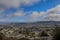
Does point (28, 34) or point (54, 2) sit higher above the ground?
point (54, 2)

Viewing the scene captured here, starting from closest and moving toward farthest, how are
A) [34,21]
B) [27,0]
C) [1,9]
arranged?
[34,21]
[27,0]
[1,9]

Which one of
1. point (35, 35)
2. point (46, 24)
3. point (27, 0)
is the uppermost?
point (27, 0)

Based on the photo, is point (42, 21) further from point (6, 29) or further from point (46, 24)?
point (6, 29)

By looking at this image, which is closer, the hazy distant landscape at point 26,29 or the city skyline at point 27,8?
the hazy distant landscape at point 26,29

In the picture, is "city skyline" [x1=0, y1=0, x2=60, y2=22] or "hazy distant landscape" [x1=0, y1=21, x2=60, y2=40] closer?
"hazy distant landscape" [x1=0, y1=21, x2=60, y2=40]

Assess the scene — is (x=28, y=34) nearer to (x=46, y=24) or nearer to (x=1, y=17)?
(x=46, y=24)

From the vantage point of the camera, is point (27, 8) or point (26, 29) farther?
point (27, 8)

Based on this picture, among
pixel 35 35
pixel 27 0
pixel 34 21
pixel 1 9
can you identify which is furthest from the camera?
pixel 1 9

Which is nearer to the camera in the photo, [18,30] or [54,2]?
[18,30]

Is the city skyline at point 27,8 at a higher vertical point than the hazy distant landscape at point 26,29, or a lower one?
higher

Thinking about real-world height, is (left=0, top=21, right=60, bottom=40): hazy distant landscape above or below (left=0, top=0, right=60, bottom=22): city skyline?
below

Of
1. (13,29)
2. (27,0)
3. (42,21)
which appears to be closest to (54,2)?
(27,0)
